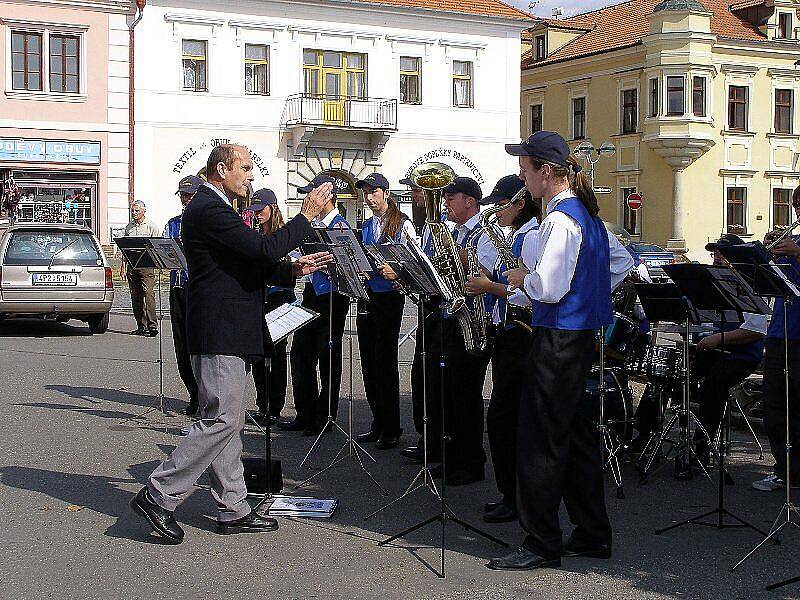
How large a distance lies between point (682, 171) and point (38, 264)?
3426 centimetres

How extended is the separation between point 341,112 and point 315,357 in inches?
1119

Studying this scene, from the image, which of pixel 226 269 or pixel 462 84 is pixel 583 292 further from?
pixel 462 84

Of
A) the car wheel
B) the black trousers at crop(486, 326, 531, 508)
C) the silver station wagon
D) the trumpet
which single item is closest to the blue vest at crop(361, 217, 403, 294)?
the black trousers at crop(486, 326, 531, 508)

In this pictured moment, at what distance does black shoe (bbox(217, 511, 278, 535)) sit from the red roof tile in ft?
145

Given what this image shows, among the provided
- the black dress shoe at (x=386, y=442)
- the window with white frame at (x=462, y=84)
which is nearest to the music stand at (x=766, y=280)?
the black dress shoe at (x=386, y=442)

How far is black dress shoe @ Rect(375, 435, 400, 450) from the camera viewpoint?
969cm

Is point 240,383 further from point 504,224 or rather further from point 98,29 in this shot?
point 98,29

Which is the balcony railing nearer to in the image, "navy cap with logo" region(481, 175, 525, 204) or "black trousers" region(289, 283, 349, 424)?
"black trousers" region(289, 283, 349, 424)

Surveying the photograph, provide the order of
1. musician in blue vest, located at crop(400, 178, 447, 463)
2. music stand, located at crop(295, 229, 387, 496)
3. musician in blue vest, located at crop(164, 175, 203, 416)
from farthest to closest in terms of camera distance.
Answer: musician in blue vest, located at crop(164, 175, 203, 416) → musician in blue vest, located at crop(400, 178, 447, 463) → music stand, located at crop(295, 229, 387, 496)

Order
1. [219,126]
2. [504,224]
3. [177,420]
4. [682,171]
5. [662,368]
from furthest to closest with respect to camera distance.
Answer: [682,171]
[219,126]
[177,420]
[662,368]
[504,224]

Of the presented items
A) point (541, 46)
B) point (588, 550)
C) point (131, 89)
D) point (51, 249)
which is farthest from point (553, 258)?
point (541, 46)

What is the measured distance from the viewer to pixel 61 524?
7.11 meters

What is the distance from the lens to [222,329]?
267 inches

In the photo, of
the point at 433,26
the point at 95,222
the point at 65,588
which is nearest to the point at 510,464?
the point at 65,588
